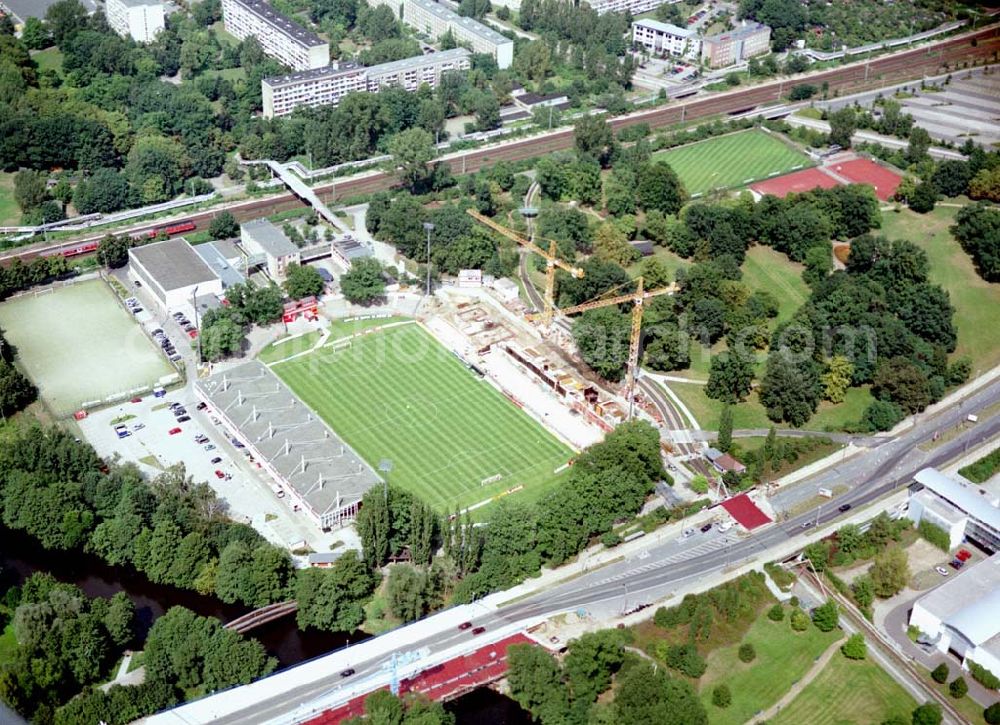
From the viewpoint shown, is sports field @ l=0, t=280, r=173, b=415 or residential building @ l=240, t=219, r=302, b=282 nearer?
sports field @ l=0, t=280, r=173, b=415

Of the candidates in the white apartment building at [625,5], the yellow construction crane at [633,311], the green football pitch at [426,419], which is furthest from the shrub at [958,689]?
the white apartment building at [625,5]

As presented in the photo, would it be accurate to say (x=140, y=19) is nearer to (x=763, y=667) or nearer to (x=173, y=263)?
(x=173, y=263)

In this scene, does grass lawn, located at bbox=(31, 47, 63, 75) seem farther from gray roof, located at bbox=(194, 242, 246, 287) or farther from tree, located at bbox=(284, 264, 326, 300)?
tree, located at bbox=(284, 264, 326, 300)

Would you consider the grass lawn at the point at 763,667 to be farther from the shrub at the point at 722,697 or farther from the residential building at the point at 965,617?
the residential building at the point at 965,617

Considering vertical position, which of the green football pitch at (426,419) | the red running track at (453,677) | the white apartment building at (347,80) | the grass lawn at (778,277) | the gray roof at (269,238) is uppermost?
the white apartment building at (347,80)

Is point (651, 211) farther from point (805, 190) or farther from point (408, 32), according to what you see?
point (408, 32)

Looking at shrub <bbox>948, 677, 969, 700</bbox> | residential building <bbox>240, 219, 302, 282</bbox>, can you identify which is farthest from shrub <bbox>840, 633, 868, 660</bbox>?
residential building <bbox>240, 219, 302, 282</bbox>
